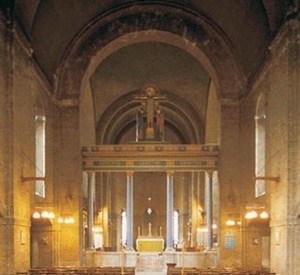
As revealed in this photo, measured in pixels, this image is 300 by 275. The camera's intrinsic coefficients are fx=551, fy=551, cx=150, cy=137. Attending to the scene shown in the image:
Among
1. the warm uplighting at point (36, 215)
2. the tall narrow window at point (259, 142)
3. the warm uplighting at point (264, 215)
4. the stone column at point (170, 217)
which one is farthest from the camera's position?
the stone column at point (170, 217)

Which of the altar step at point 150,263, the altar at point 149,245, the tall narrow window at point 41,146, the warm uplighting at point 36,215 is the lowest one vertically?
the altar step at point 150,263

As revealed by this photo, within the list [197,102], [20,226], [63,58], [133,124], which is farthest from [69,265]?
[133,124]

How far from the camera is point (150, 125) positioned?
29.6 metres

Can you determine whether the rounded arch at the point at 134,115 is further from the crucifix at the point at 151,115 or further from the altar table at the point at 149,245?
the altar table at the point at 149,245

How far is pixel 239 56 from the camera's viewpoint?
25938 millimetres

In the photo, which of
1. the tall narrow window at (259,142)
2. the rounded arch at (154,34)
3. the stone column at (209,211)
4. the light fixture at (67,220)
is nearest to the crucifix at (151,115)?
the stone column at (209,211)

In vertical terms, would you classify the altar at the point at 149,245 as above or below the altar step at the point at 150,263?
above

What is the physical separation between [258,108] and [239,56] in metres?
3.24

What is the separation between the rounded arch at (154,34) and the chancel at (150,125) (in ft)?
0.17

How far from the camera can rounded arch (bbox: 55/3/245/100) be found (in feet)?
85.7

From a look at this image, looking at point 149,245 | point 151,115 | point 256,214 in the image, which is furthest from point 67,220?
point 256,214

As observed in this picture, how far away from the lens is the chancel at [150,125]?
703 inches

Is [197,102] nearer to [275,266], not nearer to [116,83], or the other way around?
[116,83]

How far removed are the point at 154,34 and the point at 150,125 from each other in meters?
5.19
